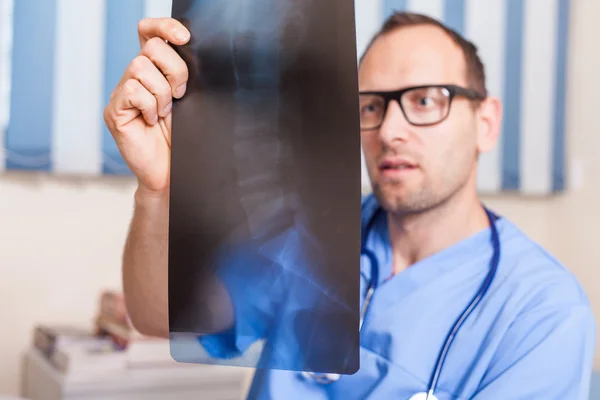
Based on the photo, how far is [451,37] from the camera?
996 mm

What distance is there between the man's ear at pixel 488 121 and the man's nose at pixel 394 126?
0.16 meters

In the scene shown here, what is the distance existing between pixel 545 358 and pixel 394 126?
369 millimetres

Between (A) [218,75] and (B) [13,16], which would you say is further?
(B) [13,16]

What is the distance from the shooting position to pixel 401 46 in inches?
37.7

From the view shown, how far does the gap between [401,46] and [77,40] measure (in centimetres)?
116

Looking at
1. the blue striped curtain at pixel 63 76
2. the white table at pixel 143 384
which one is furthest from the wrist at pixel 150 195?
the blue striped curtain at pixel 63 76

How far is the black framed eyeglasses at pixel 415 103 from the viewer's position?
3.04 feet

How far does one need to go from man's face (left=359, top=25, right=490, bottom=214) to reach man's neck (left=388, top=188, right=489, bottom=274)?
0.02 m

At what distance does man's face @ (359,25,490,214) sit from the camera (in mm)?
914

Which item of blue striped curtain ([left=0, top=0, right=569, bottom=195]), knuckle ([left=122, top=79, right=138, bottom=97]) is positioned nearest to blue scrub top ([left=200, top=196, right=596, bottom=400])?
knuckle ([left=122, top=79, right=138, bottom=97])

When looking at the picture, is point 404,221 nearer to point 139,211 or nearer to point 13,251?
point 139,211

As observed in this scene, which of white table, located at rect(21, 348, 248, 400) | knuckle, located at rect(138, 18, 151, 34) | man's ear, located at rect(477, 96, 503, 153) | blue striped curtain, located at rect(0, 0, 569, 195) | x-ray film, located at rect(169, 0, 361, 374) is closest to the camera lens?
x-ray film, located at rect(169, 0, 361, 374)

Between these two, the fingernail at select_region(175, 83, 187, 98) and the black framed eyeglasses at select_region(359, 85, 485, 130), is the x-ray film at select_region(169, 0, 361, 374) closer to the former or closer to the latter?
the fingernail at select_region(175, 83, 187, 98)

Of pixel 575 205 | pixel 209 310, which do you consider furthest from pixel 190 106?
pixel 575 205
